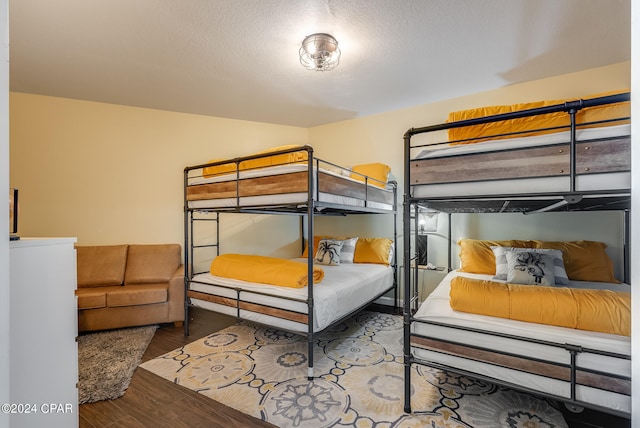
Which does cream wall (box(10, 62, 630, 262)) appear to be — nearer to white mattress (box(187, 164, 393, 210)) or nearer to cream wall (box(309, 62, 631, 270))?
cream wall (box(309, 62, 631, 270))

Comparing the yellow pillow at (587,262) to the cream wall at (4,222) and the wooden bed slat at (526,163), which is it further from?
the cream wall at (4,222)

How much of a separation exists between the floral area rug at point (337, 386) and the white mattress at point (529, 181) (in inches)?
52.3

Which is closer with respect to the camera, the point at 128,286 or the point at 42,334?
the point at 42,334

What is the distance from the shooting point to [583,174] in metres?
1.23

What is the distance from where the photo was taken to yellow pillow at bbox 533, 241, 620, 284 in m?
2.44

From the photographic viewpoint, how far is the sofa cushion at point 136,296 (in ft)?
9.27

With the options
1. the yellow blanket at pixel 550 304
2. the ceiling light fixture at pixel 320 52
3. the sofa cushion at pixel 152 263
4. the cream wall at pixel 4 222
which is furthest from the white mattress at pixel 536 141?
the sofa cushion at pixel 152 263

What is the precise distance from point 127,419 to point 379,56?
3219mm

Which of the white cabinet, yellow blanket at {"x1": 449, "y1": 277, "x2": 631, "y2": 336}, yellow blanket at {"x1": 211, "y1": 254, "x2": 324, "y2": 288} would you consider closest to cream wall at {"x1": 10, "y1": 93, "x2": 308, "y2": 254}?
yellow blanket at {"x1": 211, "y1": 254, "x2": 324, "y2": 288}

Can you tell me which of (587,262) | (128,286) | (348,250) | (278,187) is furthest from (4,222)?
(587,262)

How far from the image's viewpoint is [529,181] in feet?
4.44

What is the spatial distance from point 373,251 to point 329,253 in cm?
60

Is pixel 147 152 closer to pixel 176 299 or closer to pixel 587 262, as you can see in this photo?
pixel 176 299

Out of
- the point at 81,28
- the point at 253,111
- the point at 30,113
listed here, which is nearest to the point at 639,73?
the point at 81,28
